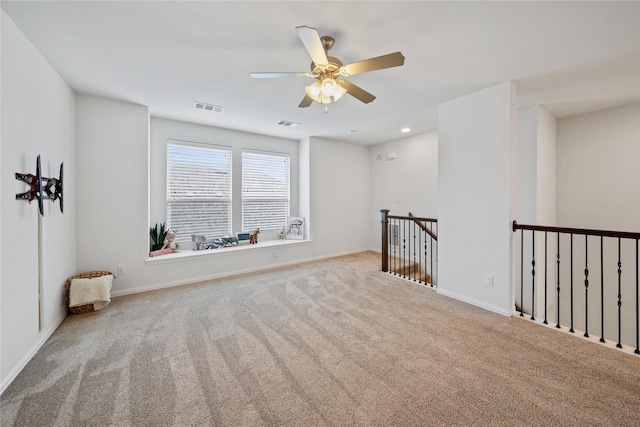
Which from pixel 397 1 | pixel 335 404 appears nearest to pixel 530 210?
pixel 397 1

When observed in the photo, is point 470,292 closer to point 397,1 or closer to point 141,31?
point 397,1

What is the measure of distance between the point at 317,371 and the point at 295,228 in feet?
11.9

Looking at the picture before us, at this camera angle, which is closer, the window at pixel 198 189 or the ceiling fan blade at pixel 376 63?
the ceiling fan blade at pixel 376 63

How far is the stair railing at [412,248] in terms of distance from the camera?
4.34 meters

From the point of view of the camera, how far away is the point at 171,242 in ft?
13.4

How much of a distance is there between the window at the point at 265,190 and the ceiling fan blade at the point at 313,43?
3.40 metres

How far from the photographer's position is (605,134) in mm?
3494

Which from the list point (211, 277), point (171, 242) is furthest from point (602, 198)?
point (171, 242)

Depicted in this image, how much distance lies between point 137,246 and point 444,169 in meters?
4.49

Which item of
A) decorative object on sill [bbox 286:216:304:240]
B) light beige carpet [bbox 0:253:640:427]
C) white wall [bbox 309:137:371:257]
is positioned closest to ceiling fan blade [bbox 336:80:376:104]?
light beige carpet [bbox 0:253:640:427]

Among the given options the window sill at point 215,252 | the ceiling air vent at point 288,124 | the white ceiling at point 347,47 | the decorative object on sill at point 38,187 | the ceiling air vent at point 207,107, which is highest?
the ceiling air vent at point 288,124

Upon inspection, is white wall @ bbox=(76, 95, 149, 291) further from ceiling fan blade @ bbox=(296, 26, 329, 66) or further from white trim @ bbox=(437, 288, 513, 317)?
white trim @ bbox=(437, 288, 513, 317)

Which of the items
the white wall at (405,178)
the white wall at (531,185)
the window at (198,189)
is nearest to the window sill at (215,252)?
the window at (198,189)

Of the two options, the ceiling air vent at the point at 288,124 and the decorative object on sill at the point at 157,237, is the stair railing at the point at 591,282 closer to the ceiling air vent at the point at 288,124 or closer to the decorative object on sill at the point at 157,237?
the ceiling air vent at the point at 288,124
